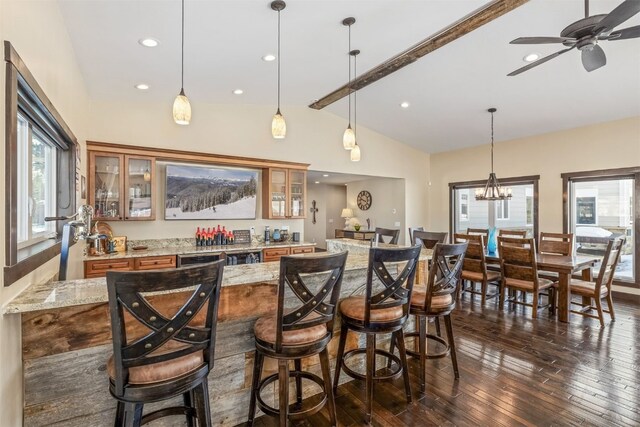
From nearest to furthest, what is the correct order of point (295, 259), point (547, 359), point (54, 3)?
1. point (295, 259)
2. point (54, 3)
3. point (547, 359)

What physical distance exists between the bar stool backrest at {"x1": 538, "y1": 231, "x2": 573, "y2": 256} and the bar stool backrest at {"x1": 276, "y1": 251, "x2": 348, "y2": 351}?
4.76 metres

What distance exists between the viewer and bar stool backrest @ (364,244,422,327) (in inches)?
80.4

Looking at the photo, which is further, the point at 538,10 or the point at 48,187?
the point at 538,10

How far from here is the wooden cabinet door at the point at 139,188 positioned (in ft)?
14.1

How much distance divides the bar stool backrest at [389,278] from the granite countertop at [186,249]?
298 centimetres

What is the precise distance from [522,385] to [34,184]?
4.04 metres

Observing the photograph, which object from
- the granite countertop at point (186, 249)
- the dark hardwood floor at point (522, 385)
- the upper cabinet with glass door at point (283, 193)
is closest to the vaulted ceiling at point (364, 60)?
the upper cabinet with glass door at point (283, 193)

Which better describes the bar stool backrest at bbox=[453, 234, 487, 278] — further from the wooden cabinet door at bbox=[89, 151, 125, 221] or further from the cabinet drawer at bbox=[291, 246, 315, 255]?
the wooden cabinet door at bbox=[89, 151, 125, 221]

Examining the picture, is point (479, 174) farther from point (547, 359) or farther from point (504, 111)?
point (547, 359)

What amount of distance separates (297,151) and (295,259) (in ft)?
14.8

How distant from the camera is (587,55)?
103 inches

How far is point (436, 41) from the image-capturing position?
3559 millimetres

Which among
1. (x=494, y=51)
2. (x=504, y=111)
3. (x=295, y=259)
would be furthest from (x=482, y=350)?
(x=504, y=111)

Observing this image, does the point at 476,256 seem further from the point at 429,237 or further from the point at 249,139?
the point at 249,139
